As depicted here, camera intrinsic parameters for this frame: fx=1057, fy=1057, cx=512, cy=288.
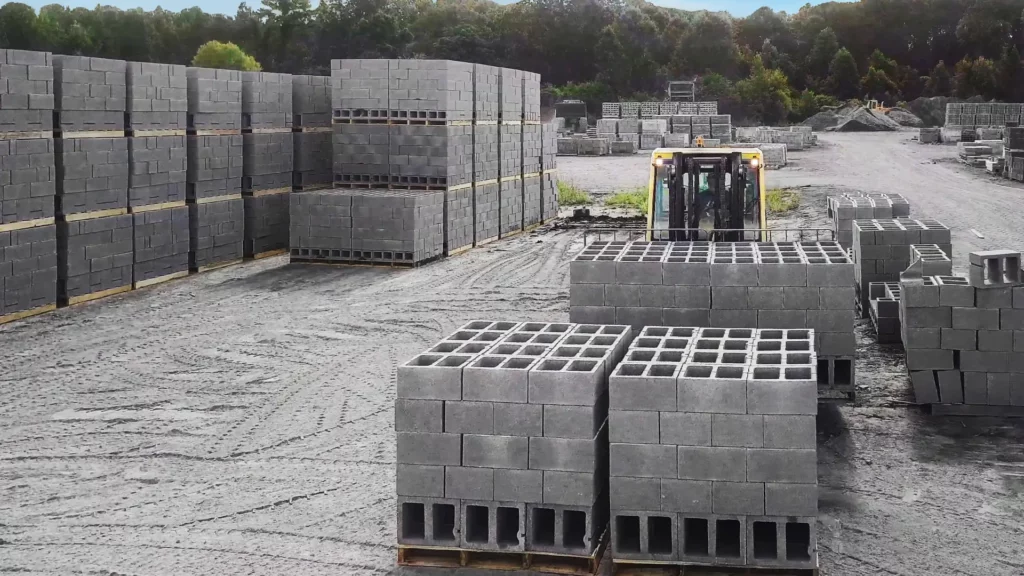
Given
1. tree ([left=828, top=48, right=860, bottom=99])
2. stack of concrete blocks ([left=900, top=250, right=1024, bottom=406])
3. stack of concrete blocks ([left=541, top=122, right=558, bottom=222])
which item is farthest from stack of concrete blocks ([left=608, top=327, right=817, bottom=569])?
tree ([left=828, top=48, right=860, bottom=99])

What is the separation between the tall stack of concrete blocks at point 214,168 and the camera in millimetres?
15906

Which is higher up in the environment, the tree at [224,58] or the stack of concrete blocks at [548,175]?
the tree at [224,58]

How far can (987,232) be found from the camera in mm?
19828

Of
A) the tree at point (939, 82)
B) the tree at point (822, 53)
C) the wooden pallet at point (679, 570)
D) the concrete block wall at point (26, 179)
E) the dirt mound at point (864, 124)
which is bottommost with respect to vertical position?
the wooden pallet at point (679, 570)

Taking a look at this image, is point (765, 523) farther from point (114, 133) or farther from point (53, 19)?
point (53, 19)

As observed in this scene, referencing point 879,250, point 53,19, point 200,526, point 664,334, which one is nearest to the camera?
point 200,526

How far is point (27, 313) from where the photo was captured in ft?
42.5

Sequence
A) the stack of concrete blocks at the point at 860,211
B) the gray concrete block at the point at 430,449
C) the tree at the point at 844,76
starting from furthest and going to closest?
the tree at the point at 844,76 < the stack of concrete blocks at the point at 860,211 < the gray concrete block at the point at 430,449

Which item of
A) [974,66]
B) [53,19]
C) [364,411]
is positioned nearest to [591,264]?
[364,411]

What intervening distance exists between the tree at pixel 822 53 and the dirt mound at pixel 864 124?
19.3m

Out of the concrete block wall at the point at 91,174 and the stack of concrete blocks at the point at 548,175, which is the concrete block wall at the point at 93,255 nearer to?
the concrete block wall at the point at 91,174

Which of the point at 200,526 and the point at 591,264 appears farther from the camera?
the point at 591,264

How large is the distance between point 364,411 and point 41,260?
20.0 feet

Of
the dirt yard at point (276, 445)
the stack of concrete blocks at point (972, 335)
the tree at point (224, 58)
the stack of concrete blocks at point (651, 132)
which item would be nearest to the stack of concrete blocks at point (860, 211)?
the dirt yard at point (276, 445)
